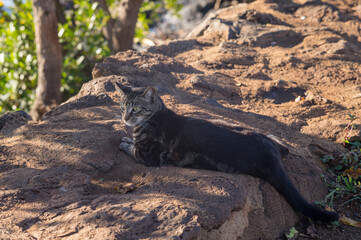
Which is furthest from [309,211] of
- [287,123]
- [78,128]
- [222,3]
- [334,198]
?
[222,3]

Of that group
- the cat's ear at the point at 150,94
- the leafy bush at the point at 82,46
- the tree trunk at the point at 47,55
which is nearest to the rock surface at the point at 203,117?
the cat's ear at the point at 150,94

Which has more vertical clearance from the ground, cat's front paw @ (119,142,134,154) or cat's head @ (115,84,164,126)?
cat's head @ (115,84,164,126)

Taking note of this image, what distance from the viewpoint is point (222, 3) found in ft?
40.0

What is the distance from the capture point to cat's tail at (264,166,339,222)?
10.9 ft

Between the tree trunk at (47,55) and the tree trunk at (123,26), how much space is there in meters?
1.43

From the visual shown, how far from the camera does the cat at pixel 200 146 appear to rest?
3.42 meters

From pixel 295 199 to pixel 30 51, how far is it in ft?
22.7

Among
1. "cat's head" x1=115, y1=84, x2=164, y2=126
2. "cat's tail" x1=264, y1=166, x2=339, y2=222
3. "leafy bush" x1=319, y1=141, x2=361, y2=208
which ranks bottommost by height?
"leafy bush" x1=319, y1=141, x2=361, y2=208

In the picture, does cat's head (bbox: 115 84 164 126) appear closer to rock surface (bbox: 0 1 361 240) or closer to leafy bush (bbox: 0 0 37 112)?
rock surface (bbox: 0 1 361 240)

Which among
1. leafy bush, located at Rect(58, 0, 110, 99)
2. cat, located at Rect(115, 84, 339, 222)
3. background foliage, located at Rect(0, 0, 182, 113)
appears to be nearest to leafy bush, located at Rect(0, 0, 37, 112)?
background foliage, located at Rect(0, 0, 182, 113)

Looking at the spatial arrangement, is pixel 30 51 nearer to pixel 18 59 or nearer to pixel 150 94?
pixel 18 59

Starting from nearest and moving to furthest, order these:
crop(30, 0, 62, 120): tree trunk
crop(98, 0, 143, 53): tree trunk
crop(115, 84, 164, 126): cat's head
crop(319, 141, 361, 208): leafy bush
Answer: crop(319, 141, 361, 208): leafy bush → crop(115, 84, 164, 126): cat's head → crop(30, 0, 62, 120): tree trunk → crop(98, 0, 143, 53): tree trunk

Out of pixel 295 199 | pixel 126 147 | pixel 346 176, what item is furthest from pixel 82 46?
pixel 295 199

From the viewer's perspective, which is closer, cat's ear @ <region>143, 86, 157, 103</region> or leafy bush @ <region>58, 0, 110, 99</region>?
cat's ear @ <region>143, 86, 157, 103</region>
